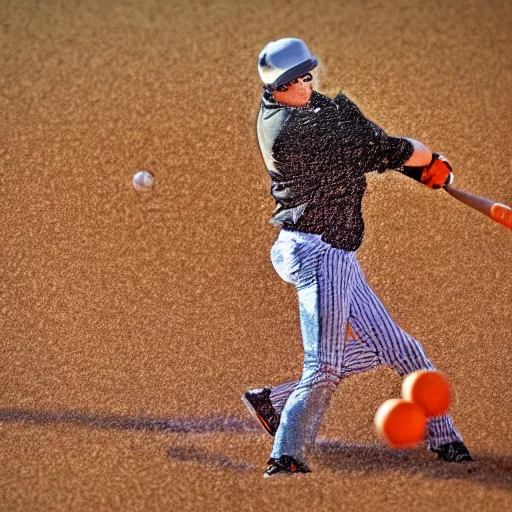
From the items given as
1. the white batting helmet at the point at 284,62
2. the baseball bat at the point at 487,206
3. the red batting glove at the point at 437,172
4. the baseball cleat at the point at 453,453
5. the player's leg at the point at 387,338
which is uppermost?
the white batting helmet at the point at 284,62

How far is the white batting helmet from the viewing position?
10.7 feet

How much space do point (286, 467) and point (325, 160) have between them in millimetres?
1189

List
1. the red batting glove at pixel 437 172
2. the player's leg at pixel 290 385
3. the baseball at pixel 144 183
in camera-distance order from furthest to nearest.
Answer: the baseball at pixel 144 183, the red batting glove at pixel 437 172, the player's leg at pixel 290 385

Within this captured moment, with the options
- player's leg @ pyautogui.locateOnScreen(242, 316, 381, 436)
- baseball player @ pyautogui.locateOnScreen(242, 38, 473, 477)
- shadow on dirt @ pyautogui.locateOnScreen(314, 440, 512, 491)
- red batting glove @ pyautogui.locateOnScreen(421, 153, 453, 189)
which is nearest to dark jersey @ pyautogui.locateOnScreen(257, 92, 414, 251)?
baseball player @ pyautogui.locateOnScreen(242, 38, 473, 477)

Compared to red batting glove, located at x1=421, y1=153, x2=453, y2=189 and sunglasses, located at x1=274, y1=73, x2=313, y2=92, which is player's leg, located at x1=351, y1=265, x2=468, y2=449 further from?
sunglasses, located at x1=274, y1=73, x2=313, y2=92

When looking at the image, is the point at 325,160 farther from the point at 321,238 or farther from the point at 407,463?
the point at 407,463

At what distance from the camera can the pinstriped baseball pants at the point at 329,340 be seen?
3.05m

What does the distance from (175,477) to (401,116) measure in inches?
70.0

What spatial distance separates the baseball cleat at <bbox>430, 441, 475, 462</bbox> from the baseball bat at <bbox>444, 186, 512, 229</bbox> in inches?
34.5

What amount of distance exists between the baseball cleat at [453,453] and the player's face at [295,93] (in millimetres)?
1426

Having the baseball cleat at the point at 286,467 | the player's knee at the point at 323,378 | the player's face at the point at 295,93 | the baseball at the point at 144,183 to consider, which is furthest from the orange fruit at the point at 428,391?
the baseball at the point at 144,183

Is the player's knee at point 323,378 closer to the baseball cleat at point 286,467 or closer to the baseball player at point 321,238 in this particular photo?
the baseball player at point 321,238

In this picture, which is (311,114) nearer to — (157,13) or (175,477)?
(157,13)

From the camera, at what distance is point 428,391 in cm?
299
